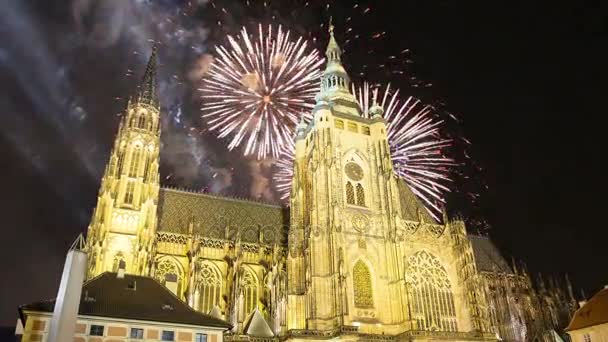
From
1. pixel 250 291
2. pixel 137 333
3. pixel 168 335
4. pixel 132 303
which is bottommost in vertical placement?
pixel 168 335

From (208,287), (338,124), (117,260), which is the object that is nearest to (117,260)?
(117,260)

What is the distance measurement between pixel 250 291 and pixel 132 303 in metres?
23.5

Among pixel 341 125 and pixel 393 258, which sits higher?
pixel 341 125

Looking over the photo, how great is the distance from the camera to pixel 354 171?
52.4m

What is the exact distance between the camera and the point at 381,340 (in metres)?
41.7

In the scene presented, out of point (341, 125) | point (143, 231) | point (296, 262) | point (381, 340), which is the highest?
point (341, 125)

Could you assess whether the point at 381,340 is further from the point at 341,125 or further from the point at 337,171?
the point at 341,125

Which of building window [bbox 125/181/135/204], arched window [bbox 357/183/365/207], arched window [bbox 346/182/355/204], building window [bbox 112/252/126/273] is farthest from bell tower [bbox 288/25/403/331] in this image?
building window [bbox 125/181/135/204]

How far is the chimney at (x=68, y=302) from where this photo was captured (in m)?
22.7

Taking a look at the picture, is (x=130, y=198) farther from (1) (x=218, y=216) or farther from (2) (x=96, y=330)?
(2) (x=96, y=330)

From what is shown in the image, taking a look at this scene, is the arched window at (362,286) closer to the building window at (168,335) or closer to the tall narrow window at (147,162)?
the building window at (168,335)

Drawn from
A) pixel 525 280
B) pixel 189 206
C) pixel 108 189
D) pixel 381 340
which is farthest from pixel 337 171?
pixel 525 280

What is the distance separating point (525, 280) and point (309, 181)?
116 ft

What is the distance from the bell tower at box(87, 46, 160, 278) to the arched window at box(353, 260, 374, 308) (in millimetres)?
21151
